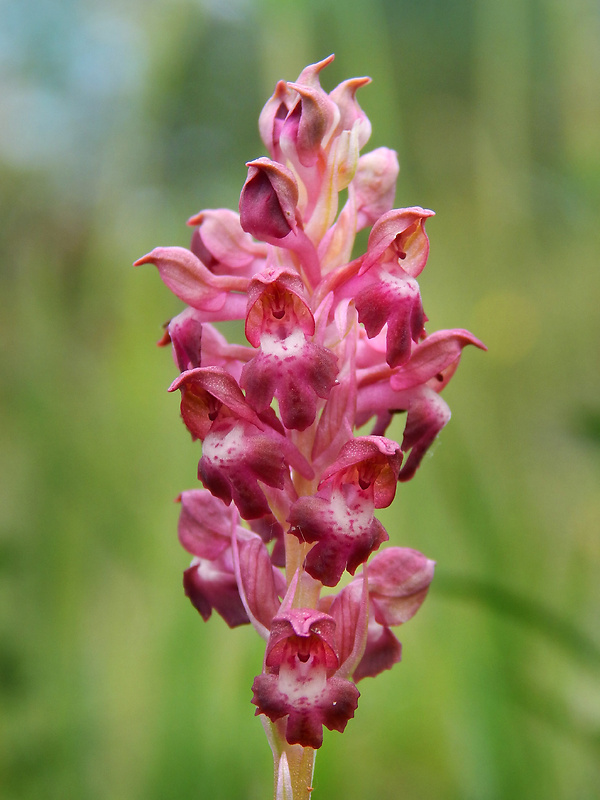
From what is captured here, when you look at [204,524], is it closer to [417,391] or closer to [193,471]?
[417,391]

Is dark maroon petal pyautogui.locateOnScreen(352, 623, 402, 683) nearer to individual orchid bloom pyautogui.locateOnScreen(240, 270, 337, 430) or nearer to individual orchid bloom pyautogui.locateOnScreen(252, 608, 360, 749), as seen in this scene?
individual orchid bloom pyautogui.locateOnScreen(252, 608, 360, 749)

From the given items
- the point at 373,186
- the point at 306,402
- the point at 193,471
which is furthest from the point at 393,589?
the point at 193,471

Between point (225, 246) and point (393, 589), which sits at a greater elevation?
point (225, 246)

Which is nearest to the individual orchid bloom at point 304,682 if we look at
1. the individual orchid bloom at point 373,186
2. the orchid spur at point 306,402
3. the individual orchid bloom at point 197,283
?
the orchid spur at point 306,402

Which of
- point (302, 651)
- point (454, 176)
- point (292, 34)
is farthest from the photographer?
point (454, 176)

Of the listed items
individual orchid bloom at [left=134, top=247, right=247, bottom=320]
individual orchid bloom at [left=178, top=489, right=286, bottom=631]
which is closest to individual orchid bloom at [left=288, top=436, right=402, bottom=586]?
individual orchid bloom at [left=178, top=489, right=286, bottom=631]

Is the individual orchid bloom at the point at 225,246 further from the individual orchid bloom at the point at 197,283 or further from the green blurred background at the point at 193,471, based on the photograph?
the green blurred background at the point at 193,471

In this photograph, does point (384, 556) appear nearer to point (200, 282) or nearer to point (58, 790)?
point (200, 282)

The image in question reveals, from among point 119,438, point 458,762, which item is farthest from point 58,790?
point 119,438
